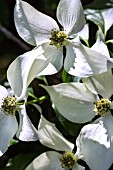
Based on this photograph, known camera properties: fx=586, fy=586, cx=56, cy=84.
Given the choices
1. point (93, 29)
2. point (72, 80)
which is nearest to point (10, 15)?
point (93, 29)

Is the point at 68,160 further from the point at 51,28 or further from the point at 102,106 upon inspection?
the point at 51,28

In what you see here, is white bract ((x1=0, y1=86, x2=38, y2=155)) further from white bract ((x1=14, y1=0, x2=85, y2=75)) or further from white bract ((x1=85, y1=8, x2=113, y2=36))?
white bract ((x1=85, y1=8, x2=113, y2=36))

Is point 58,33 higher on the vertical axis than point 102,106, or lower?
higher

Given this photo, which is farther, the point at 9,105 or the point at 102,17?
the point at 102,17

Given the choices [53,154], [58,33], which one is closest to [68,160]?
[53,154]

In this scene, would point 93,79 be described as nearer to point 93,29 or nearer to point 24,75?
point 24,75

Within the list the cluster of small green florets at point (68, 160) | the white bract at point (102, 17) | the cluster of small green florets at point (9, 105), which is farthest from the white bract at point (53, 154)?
the white bract at point (102, 17)

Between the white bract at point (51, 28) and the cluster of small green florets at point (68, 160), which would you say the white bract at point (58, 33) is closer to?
the white bract at point (51, 28)
